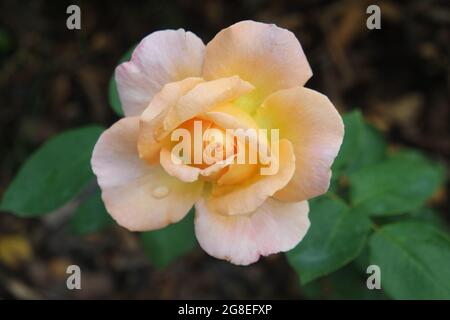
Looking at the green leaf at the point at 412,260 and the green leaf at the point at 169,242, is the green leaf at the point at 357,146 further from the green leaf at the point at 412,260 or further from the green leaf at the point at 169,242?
the green leaf at the point at 169,242

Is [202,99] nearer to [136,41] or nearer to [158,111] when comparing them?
[158,111]

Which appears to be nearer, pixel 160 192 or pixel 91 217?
pixel 160 192

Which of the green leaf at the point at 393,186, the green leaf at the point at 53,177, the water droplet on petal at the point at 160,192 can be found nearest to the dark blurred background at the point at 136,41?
the green leaf at the point at 393,186

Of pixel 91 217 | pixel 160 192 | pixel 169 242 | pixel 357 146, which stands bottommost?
pixel 169 242

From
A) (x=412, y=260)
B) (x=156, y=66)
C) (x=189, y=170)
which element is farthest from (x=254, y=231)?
(x=412, y=260)

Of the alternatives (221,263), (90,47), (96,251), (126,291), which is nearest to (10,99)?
(90,47)

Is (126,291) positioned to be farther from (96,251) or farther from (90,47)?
(90,47)
